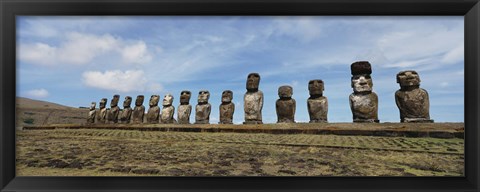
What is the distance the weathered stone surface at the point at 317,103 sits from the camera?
9656 mm

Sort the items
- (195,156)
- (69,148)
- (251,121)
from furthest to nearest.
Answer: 1. (251,121)
2. (69,148)
3. (195,156)

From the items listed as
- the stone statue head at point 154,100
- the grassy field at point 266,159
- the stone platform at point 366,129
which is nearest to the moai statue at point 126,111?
the stone statue head at point 154,100

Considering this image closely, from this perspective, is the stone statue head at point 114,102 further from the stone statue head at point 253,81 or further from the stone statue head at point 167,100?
the stone statue head at point 253,81

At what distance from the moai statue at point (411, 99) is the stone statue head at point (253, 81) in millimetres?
4298

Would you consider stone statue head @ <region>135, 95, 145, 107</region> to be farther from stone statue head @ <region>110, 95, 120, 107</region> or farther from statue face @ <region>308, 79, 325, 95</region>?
statue face @ <region>308, 79, 325, 95</region>

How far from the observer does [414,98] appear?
8219mm

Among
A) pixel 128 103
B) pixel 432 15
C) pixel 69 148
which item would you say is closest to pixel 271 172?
pixel 432 15

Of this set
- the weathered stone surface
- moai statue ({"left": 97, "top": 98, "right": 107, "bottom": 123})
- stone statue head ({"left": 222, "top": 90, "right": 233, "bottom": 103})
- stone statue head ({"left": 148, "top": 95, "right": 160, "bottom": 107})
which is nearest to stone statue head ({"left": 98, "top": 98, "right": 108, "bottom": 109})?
moai statue ({"left": 97, "top": 98, "right": 107, "bottom": 123})

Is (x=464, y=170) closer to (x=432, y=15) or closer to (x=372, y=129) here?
(x=432, y=15)

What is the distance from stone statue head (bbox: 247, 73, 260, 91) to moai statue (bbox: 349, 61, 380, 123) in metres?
3.21

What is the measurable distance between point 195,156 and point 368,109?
5.33 metres

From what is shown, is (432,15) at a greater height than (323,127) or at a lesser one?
greater

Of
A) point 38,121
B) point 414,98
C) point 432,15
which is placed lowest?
point 38,121

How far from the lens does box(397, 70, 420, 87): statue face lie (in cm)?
841
